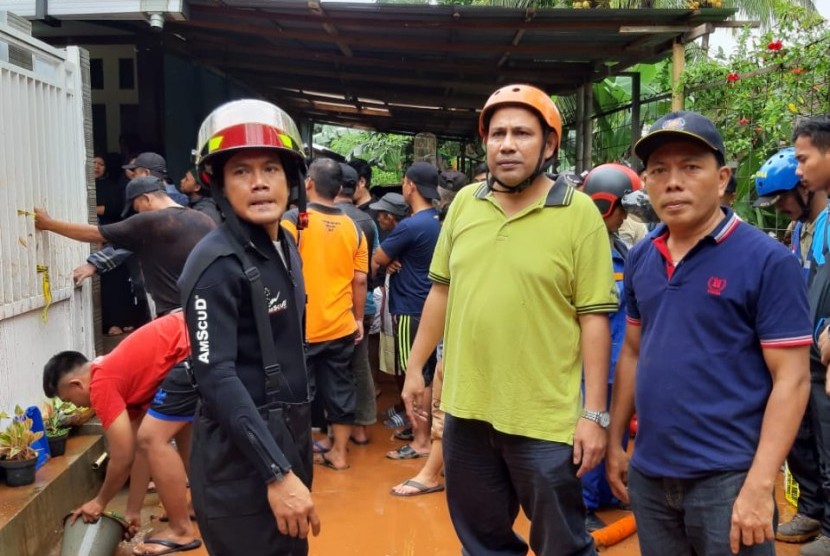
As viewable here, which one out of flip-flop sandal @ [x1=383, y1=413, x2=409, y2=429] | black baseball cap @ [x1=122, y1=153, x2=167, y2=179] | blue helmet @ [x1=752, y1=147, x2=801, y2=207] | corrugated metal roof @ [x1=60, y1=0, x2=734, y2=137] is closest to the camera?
blue helmet @ [x1=752, y1=147, x2=801, y2=207]

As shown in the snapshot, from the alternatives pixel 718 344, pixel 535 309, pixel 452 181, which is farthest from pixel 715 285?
pixel 452 181

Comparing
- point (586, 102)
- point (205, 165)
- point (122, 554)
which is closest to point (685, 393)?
point (205, 165)

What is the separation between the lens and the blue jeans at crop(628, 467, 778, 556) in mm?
2156

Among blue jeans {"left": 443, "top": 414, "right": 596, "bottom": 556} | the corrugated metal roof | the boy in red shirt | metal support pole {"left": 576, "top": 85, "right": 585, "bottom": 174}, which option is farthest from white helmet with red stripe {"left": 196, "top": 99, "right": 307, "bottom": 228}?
metal support pole {"left": 576, "top": 85, "right": 585, "bottom": 174}

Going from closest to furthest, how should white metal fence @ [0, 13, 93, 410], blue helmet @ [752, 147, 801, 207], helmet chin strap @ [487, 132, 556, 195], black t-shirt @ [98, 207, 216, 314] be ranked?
helmet chin strap @ [487, 132, 556, 195], blue helmet @ [752, 147, 801, 207], white metal fence @ [0, 13, 93, 410], black t-shirt @ [98, 207, 216, 314]

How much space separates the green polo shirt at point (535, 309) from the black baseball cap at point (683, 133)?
0.42 meters

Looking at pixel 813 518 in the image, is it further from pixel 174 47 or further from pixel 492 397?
pixel 174 47

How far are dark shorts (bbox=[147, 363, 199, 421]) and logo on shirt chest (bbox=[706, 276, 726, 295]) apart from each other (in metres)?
2.67

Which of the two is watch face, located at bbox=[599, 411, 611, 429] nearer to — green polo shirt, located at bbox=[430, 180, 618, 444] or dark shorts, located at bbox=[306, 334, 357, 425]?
green polo shirt, located at bbox=[430, 180, 618, 444]

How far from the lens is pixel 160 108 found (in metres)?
9.60

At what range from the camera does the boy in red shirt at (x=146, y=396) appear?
145 inches

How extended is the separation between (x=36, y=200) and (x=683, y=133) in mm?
4146

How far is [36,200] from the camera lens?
189 inches

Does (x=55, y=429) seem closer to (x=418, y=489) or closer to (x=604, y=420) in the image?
(x=418, y=489)
